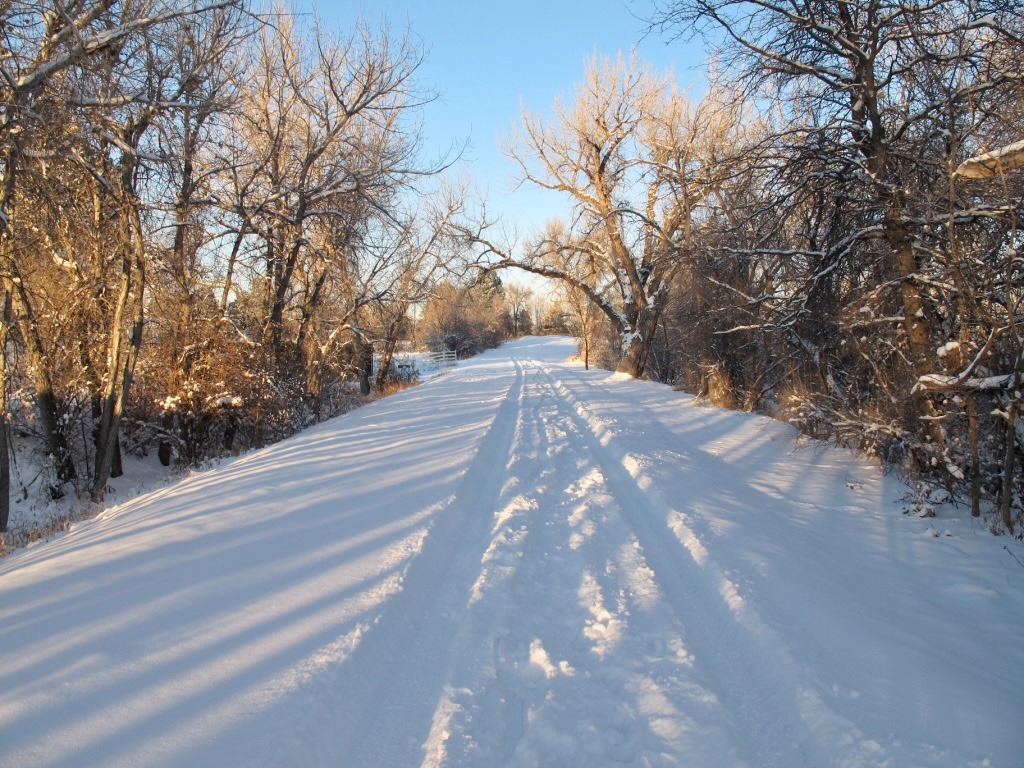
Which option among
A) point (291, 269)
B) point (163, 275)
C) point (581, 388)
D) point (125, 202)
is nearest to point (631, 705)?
point (125, 202)

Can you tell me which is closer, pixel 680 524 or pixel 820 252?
pixel 680 524

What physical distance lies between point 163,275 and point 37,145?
5.51 m

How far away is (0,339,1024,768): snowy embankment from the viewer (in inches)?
98.3

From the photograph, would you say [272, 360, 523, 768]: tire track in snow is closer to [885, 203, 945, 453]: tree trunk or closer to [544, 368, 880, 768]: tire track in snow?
[544, 368, 880, 768]: tire track in snow

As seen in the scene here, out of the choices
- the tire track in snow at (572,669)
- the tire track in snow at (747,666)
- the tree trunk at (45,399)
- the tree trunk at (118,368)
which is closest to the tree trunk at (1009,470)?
the tire track in snow at (747,666)

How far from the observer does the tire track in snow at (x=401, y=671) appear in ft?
8.18

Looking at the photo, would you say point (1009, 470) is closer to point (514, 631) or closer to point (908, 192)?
point (908, 192)

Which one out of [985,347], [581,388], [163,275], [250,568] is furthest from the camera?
[581,388]

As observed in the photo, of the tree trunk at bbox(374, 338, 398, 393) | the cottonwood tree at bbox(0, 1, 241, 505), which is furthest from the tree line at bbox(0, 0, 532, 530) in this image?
the tree trunk at bbox(374, 338, 398, 393)

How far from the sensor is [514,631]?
3.42m

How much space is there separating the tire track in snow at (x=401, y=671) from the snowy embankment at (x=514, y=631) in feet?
0.05

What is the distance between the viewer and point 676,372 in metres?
24.0

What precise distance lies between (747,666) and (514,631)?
137 centimetres

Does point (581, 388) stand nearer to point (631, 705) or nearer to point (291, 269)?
point (291, 269)
